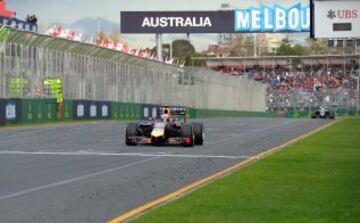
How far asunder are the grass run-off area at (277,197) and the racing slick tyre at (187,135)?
5.63 meters

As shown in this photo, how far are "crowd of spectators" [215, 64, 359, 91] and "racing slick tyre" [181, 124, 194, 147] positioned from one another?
79.4 m

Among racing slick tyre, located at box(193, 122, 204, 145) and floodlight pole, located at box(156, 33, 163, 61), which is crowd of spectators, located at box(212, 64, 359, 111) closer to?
floodlight pole, located at box(156, 33, 163, 61)

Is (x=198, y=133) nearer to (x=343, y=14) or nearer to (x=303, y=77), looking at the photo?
(x=343, y=14)

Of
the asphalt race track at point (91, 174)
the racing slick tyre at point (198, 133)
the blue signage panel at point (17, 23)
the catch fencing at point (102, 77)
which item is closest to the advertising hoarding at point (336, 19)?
the catch fencing at point (102, 77)

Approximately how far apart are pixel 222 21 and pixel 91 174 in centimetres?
6130

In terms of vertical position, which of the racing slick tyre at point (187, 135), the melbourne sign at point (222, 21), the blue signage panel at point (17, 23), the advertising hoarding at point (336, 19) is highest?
the melbourne sign at point (222, 21)

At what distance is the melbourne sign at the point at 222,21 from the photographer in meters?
72.0

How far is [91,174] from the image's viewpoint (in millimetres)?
14625

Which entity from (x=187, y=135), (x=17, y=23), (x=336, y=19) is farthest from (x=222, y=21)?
(x=187, y=135)

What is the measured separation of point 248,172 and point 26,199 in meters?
5.55

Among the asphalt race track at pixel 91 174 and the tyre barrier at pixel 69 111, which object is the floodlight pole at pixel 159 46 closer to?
the tyre barrier at pixel 69 111

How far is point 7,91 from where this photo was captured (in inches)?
1585

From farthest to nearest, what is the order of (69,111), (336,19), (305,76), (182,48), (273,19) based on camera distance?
(182,48), (305,76), (273,19), (336,19), (69,111)

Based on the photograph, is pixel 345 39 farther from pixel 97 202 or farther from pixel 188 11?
pixel 97 202
